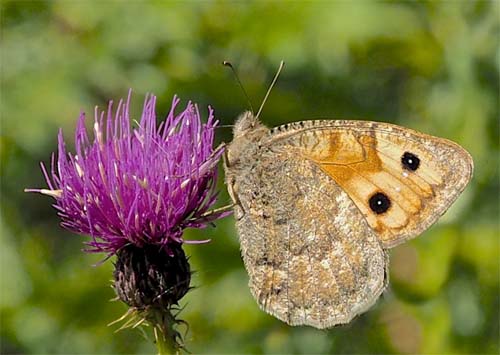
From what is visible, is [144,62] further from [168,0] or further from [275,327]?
[275,327]

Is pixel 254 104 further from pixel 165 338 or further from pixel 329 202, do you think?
pixel 165 338

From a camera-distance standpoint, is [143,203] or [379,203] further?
[379,203]

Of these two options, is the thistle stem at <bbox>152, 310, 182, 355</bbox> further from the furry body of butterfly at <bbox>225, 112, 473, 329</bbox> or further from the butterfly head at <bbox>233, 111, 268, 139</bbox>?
the butterfly head at <bbox>233, 111, 268, 139</bbox>

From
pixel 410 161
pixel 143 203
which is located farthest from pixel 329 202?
pixel 143 203

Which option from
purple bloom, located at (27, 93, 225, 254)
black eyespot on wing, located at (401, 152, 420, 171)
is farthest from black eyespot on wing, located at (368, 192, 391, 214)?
purple bloom, located at (27, 93, 225, 254)

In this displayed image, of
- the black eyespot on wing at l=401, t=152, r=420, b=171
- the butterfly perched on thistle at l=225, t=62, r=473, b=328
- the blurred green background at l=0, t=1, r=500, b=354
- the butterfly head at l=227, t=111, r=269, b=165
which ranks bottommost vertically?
the blurred green background at l=0, t=1, r=500, b=354

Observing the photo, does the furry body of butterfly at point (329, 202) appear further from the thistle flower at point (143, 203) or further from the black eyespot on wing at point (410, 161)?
the thistle flower at point (143, 203)
